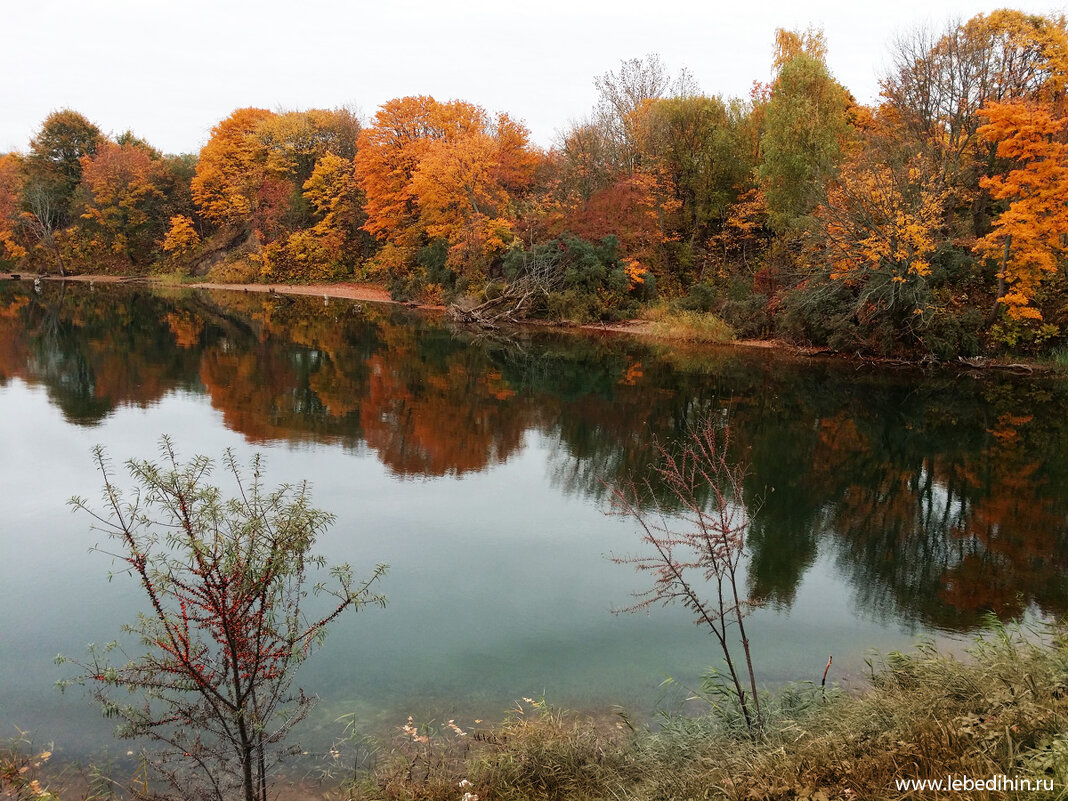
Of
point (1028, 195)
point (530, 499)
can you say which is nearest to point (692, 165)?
point (1028, 195)

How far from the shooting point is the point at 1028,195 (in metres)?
22.4

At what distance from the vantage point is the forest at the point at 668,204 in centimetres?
2436

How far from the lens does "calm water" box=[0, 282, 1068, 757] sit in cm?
784

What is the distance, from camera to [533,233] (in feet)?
125

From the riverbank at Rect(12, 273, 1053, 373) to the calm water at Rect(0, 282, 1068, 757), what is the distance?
1.40 m

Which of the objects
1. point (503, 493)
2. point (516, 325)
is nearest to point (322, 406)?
point (503, 493)

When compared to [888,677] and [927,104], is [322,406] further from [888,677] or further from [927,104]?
[927,104]

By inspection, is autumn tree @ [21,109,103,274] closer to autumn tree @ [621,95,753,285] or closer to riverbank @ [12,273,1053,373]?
riverbank @ [12,273,1053,373]

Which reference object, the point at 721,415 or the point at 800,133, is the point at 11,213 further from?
the point at 721,415

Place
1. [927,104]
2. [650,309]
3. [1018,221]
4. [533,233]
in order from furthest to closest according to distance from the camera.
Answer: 1. [533,233]
2. [650,309]
3. [927,104]
4. [1018,221]

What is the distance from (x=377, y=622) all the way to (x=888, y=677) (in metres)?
5.65

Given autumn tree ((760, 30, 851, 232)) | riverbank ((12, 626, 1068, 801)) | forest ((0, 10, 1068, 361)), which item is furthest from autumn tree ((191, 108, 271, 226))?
riverbank ((12, 626, 1068, 801))

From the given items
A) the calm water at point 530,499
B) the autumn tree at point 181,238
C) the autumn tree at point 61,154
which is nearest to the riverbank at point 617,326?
the calm water at point 530,499

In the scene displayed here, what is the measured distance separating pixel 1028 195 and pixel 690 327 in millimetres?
12700
